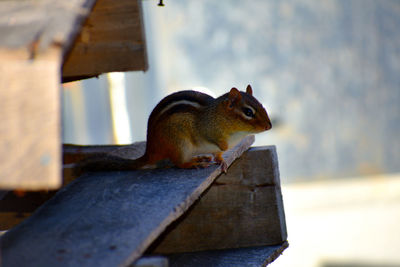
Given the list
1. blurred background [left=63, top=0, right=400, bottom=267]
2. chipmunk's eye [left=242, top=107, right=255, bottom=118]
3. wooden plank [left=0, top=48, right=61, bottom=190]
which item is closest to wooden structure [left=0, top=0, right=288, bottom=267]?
wooden plank [left=0, top=48, right=61, bottom=190]

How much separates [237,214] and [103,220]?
0.84m

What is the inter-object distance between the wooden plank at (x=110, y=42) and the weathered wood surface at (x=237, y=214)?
55cm

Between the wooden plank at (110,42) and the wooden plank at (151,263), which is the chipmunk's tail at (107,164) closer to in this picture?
the wooden plank at (110,42)

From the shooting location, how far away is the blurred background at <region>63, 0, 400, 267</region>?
5.33 meters

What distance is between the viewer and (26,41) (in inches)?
43.6

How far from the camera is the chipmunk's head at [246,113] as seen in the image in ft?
8.57

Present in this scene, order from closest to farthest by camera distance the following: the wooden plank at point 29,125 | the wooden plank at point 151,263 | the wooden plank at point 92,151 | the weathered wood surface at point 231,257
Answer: the wooden plank at point 29,125, the wooden plank at point 151,263, the weathered wood surface at point 231,257, the wooden plank at point 92,151

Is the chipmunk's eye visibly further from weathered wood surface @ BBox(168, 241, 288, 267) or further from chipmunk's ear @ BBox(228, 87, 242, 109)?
weathered wood surface @ BBox(168, 241, 288, 267)

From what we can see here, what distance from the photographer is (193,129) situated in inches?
99.1

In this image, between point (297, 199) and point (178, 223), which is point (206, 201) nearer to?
point (178, 223)

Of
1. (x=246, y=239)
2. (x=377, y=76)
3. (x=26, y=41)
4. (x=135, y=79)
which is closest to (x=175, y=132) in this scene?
(x=246, y=239)

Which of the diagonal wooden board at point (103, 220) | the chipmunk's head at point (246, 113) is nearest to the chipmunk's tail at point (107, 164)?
the diagonal wooden board at point (103, 220)

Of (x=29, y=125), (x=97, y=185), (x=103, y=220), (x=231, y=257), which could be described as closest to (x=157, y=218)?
(x=103, y=220)

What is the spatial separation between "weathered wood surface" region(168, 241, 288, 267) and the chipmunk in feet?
1.09
